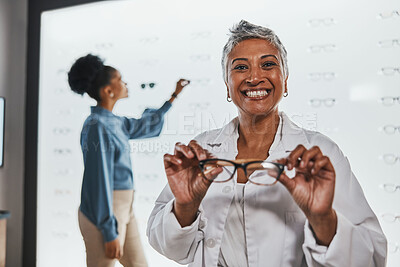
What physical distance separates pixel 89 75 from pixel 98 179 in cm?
59

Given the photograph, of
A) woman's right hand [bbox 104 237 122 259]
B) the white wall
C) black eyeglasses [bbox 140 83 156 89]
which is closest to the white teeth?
black eyeglasses [bbox 140 83 156 89]

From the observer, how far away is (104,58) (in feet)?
6.86

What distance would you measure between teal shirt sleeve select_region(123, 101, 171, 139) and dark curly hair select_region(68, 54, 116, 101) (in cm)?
25

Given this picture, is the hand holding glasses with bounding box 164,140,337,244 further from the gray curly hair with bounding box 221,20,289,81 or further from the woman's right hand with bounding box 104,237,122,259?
the woman's right hand with bounding box 104,237,122,259

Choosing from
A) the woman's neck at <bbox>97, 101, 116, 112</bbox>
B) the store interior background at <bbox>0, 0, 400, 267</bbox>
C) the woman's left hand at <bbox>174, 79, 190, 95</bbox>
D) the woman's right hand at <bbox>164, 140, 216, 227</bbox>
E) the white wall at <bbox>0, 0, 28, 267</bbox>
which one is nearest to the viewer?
the woman's right hand at <bbox>164, 140, 216, 227</bbox>

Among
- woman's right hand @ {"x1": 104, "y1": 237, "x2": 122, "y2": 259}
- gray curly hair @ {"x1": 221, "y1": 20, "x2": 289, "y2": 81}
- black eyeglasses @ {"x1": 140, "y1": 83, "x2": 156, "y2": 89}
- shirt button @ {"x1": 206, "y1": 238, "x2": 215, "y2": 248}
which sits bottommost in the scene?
woman's right hand @ {"x1": 104, "y1": 237, "x2": 122, "y2": 259}

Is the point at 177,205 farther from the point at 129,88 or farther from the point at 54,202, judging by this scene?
the point at 54,202

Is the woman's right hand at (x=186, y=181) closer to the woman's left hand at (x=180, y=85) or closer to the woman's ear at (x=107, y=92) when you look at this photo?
the woman's left hand at (x=180, y=85)

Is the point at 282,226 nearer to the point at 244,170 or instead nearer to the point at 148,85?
the point at 244,170

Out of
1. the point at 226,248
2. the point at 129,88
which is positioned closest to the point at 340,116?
the point at 226,248

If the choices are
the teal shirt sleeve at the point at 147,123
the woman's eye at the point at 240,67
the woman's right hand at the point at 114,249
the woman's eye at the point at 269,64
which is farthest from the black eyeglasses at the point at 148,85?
the woman's right hand at the point at 114,249

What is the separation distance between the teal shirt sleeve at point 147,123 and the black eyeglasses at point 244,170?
0.50m

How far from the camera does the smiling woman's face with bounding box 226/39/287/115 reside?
5.23 feet

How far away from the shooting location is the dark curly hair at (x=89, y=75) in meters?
2.05
